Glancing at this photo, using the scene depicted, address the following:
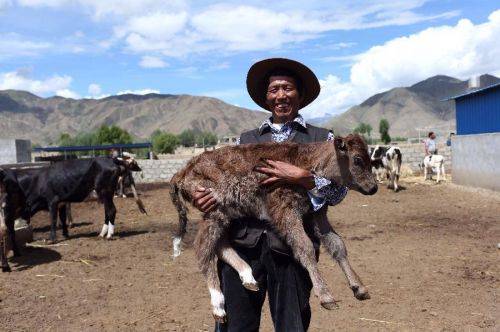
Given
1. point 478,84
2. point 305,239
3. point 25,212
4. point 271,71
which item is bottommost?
point 25,212

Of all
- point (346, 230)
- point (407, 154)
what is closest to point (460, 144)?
point (407, 154)

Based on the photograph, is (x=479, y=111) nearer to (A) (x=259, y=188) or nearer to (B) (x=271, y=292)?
(A) (x=259, y=188)

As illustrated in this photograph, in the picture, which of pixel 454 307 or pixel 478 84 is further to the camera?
pixel 478 84

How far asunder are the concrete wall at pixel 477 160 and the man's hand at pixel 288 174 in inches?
563

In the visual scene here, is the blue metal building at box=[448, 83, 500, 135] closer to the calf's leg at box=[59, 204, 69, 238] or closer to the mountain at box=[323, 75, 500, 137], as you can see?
the calf's leg at box=[59, 204, 69, 238]

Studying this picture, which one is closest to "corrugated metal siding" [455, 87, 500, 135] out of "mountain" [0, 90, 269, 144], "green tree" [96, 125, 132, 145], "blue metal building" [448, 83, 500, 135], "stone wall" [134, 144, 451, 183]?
"blue metal building" [448, 83, 500, 135]

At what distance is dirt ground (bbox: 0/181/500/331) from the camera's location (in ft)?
18.8

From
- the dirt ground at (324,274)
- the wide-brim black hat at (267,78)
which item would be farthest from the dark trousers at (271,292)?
the dirt ground at (324,274)

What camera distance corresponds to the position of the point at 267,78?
3633 mm

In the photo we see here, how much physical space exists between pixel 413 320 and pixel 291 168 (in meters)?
3.35

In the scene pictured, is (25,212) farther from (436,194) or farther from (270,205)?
(436,194)

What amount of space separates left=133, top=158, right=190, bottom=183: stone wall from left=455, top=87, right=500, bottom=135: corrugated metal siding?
12.8 meters

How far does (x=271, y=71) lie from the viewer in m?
3.55

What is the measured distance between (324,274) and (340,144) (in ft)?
14.4
